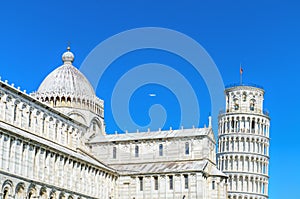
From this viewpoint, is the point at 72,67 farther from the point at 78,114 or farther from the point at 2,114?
the point at 2,114

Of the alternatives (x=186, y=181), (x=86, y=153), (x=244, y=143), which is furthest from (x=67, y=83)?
(x=244, y=143)

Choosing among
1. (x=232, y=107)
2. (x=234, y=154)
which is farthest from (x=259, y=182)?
(x=232, y=107)

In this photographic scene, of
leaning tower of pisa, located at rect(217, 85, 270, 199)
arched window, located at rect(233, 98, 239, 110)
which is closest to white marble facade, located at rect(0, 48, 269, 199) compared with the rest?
leaning tower of pisa, located at rect(217, 85, 270, 199)

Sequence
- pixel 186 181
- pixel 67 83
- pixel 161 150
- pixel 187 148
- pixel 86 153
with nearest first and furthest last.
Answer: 1. pixel 186 181
2. pixel 86 153
3. pixel 187 148
4. pixel 161 150
5. pixel 67 83

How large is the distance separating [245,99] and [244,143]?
9573mm

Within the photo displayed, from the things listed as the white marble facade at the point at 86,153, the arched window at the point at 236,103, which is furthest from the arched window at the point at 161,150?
the arched window at the point at 236,103

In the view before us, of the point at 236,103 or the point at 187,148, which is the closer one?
the point at 187,148

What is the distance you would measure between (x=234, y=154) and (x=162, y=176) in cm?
3758

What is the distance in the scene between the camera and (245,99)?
11988 centimetres

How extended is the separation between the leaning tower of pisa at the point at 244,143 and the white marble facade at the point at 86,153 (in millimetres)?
28847

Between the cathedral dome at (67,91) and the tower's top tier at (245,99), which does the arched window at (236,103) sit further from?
the cathedral dome at (67,91)

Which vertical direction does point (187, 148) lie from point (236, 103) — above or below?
below

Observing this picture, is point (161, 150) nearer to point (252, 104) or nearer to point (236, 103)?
point (236, 103)

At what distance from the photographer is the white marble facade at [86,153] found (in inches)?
2422
